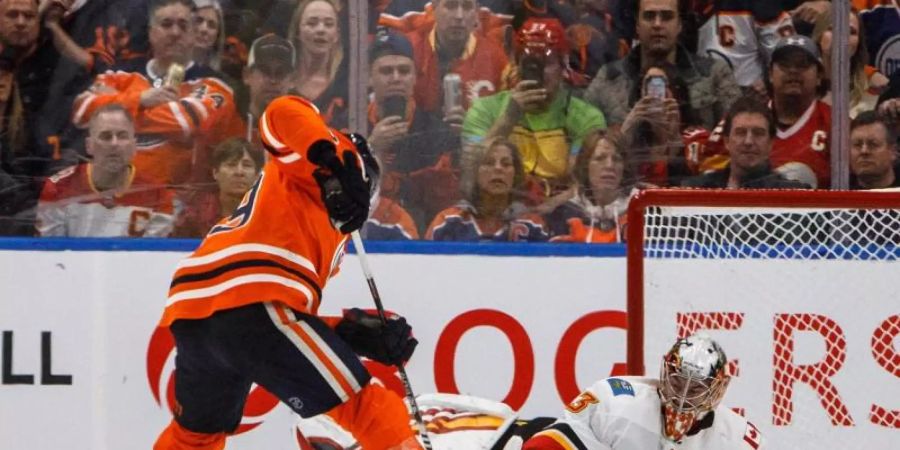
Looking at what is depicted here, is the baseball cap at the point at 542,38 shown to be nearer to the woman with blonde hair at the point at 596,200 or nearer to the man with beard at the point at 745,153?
the woman with blonde hair at the point at 596,200

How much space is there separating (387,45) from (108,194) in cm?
90

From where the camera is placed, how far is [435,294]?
4156 millimetres

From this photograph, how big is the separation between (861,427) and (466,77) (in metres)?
1.46

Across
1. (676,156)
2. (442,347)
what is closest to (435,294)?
(442,347)

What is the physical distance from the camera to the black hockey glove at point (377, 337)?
3.35m

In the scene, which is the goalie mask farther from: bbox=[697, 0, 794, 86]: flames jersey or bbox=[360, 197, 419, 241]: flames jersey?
bbox=[697, 0, 794, 86]: flames jersey

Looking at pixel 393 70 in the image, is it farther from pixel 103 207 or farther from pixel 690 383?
pixel 690 383

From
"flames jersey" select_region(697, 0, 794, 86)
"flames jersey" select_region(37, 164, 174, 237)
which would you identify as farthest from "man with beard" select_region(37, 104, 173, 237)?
"flames jersey" select_region(697, 0, 794, 86)

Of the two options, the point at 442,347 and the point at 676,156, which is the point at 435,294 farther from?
the point at 676,156

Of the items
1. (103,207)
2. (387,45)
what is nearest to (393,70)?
(387,45)

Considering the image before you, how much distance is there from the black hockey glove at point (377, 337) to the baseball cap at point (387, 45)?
42.2 inches

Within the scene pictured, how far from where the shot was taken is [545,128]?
4262mm

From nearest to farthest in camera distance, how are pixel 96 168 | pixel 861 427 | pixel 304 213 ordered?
pixel 304 213 → pixel 861 427 → pixel 96 168

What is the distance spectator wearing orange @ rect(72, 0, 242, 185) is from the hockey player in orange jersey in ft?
3.06
